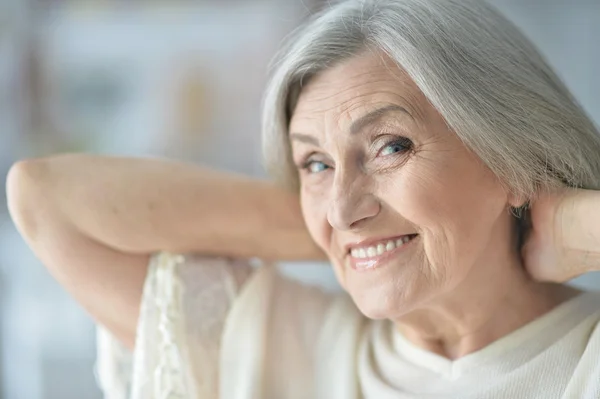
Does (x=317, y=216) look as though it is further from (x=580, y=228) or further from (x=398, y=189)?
(x=580, y=228)

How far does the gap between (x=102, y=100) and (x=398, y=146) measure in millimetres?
1753

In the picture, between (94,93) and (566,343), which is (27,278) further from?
(566,343)

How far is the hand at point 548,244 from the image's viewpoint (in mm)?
1124

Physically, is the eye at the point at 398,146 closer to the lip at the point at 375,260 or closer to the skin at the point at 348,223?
the skin at the point at 348,223

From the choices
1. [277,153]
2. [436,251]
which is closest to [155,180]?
[277,153]

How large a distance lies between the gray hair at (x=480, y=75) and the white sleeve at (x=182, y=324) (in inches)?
15.8

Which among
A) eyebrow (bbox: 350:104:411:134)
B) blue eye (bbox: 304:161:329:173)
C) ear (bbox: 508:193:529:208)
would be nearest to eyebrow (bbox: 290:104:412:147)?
eyebrow (bbox: 350:104:411:134)

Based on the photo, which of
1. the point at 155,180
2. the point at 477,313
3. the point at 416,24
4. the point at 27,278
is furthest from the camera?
the point at 27,278

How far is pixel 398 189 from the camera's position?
3.43 feet

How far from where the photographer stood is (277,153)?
50.8 inches

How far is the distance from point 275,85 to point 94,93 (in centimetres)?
154

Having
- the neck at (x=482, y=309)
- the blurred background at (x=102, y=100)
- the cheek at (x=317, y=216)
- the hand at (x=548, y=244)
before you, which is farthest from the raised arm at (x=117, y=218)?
the blurred background at (x=102, y=100)

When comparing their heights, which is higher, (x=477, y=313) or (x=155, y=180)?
(x=155, y=180)

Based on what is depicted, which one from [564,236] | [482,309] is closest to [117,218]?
[482,309]
